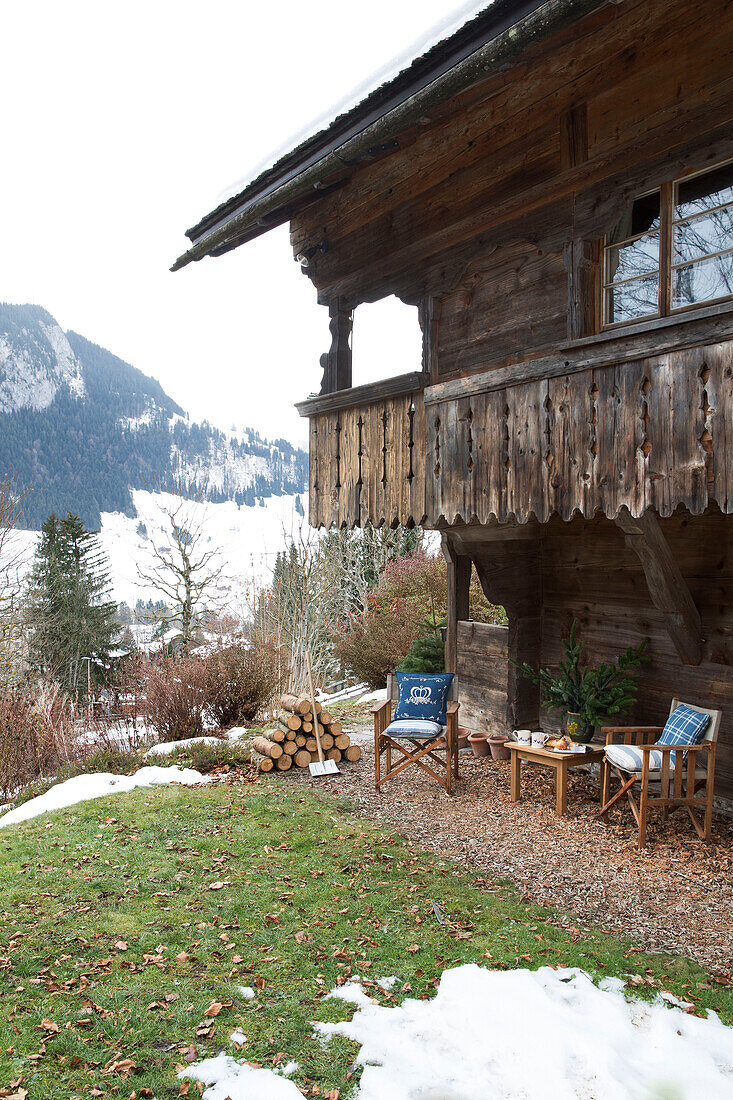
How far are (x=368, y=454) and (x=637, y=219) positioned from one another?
2840 millimetres

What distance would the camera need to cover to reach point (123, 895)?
4.44 meters

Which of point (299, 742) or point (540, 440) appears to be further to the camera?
point (299, 742)

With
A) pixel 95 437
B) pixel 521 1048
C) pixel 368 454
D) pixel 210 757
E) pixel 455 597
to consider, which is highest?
pixel 95 437

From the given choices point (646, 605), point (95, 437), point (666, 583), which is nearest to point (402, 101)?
point (666, 583)

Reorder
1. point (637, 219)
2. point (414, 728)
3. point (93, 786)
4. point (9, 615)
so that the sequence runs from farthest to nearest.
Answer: point (9, 615) < point (93, 786) < point (414, 728) < point (637, 219)

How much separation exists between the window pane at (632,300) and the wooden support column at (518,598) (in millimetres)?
2716

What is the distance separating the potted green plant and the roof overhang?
4.55m

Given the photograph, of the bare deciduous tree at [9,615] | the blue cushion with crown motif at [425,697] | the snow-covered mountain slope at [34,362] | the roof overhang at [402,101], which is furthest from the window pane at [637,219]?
the snow-covered mountain slope at [34,362]

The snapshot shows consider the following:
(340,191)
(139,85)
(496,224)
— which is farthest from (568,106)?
(139,85)

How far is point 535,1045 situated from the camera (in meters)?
2.85

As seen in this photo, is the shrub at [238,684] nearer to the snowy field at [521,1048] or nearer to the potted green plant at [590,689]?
the potted green plant at [590,689]

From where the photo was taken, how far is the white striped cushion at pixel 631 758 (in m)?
5.19

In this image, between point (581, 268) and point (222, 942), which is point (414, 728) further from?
point (581, 268)

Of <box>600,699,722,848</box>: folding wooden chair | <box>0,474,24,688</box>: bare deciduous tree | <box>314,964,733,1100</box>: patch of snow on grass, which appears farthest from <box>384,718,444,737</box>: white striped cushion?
<box>0,474,24,688</box>: bare deciduous tree
